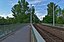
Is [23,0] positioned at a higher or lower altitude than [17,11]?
higher

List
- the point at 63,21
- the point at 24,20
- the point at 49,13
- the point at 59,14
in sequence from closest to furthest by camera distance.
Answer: the point at 63,21 < the point at 24,20 < the point at 59,14 < the point at 49,13

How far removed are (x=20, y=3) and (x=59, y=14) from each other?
3433 cm

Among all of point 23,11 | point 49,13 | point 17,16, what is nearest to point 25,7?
point 23,11

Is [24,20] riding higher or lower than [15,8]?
lower

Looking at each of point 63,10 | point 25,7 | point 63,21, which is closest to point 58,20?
point 63,21

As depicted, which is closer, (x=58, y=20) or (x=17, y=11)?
(x=58, y=20)

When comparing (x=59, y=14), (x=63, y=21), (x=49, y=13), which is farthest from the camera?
(x=49, y=13)

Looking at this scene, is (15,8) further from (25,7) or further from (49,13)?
(49,13)

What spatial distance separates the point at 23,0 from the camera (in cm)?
14150

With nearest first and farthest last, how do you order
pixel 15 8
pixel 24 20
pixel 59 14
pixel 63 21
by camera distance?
pixel 63 21, pixel 24 20, pixel 15 8, pixel 59 14

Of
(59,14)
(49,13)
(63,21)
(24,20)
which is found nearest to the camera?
(63,21)

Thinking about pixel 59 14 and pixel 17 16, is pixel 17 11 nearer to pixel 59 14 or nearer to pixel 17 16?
pixel 17 16

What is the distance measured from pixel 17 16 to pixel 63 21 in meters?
34.2

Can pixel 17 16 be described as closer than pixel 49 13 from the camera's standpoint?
Yes
